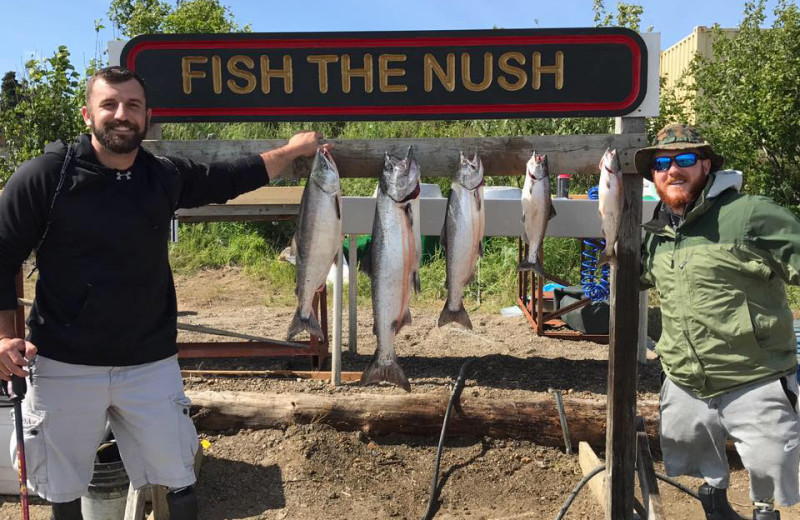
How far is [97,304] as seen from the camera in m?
2.95

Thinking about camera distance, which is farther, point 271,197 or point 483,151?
point 271,197

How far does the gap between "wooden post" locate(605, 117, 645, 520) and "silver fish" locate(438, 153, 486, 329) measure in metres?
0.83

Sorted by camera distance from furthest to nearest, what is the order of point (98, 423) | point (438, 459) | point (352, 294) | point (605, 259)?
point (352, 294) → point (438, 459) → point (605, 259) → point (98, 423)

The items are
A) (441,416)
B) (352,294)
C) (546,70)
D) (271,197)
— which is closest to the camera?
(546,70)

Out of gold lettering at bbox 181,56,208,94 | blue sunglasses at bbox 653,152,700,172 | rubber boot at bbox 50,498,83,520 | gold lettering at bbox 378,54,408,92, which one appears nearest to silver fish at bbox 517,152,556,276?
blue sunglasses at bbox 653,152,700,172

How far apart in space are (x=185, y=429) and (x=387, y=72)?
6.46ft

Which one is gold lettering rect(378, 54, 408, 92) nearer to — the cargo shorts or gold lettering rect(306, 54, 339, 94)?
gold lettering rect(306, 54, 339, 94)

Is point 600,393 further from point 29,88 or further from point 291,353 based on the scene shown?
point 29,88

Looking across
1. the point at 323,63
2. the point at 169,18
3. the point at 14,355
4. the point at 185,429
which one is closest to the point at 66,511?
the point at 185,429

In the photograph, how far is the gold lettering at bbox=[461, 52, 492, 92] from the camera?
11.6 ft

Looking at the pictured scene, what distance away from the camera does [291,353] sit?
23.7ft

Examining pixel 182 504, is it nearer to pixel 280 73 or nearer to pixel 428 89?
pixel 280 73

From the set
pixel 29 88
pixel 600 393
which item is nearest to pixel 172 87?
pixel 600 393

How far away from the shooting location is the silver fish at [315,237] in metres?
3.22
